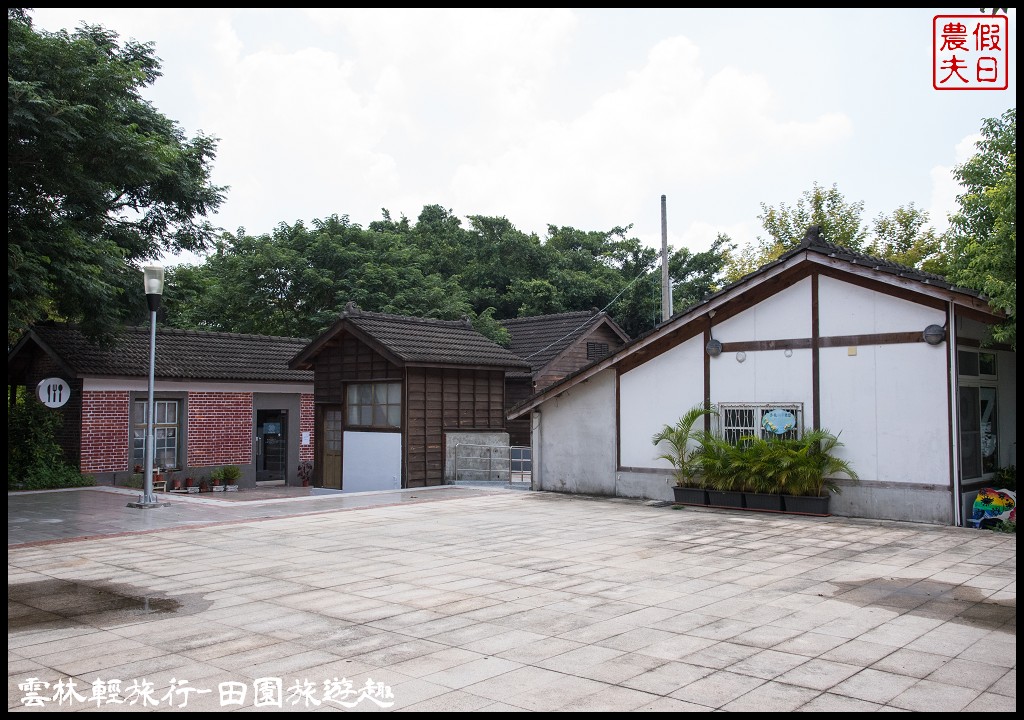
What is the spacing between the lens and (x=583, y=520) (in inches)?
511

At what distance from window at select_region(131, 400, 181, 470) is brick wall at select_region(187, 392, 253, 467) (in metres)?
0.33

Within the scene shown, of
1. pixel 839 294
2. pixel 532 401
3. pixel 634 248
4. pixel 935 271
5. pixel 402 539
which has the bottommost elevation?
pixel 402 539

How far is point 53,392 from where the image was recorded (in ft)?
62.5

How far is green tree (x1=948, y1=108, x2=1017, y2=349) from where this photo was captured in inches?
372

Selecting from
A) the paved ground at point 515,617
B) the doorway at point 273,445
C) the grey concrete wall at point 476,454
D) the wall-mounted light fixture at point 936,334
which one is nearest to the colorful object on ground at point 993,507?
the paved ground at point 515,617

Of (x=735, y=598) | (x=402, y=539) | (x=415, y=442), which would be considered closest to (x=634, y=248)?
(x=415, y=442)

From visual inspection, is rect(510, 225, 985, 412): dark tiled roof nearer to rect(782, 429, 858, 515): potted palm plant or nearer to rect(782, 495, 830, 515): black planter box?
rect(782, 429, 858, 515): potted palm plant

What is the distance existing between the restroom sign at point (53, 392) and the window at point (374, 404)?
6.27 metres

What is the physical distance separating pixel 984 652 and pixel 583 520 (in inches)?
290

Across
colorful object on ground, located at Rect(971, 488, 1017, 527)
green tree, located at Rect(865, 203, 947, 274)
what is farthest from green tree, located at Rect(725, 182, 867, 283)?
colorful object on ground, located at Rect(971, 488, 1017, 527)

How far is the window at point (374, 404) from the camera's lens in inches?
751

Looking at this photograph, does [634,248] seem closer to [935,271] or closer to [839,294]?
[935,271]

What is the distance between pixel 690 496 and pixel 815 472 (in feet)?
7.57

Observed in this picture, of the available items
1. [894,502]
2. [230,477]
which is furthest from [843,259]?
[230,477]
